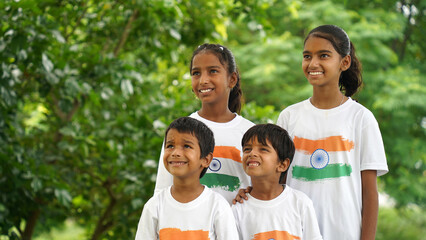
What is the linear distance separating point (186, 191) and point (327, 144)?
1.79 ft

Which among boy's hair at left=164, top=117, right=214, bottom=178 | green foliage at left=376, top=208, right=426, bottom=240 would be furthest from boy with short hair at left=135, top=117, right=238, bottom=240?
green foliage at left=376, top=208, right=426, bottom=240

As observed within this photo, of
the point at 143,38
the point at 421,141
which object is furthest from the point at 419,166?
the point at 143,38

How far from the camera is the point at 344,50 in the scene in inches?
79.1

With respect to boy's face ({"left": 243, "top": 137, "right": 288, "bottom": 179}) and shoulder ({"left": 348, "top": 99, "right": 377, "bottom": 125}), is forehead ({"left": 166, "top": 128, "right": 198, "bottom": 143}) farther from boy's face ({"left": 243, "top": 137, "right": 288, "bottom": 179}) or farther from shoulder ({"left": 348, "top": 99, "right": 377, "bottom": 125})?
shoulder ({"left": 348, "top": 99, "right": 377, "bottom": 125})

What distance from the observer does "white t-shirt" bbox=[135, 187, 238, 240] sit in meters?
1.84

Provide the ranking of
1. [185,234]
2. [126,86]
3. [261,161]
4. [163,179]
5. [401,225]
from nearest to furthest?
[185,234], [261,161], [163,179], [126,86], [401,225]

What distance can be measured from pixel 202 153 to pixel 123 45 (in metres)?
2.51

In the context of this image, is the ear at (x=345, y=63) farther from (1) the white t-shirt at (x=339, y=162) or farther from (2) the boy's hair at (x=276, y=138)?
(2) the boy's hair at (x=276, y=138)

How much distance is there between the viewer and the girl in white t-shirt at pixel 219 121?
Answer: 206cm

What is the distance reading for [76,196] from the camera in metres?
4.31

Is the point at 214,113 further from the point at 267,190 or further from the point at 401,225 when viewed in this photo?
the point at 401,225

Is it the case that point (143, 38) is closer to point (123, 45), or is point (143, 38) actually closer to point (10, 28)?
point (123, 45)

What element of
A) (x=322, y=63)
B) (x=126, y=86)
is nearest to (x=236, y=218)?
(x=322, y=63)

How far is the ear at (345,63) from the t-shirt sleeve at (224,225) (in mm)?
702
